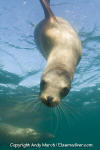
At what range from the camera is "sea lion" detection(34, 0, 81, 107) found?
253cm

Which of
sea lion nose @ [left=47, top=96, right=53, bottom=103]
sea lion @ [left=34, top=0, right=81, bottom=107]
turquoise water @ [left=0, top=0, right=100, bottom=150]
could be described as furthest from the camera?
turquoise water @ [left=0, top=0, right=100, bottom=150]

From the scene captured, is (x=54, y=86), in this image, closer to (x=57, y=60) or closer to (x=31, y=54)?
(x=57, y=60)

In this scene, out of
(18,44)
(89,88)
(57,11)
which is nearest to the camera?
(57,11)

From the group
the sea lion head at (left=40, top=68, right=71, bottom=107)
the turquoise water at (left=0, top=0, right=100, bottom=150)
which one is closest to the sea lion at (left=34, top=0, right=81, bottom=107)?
the sea lion head at (left=40, top=68, right=71, bottom=107)

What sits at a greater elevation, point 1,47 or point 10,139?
point 1,47

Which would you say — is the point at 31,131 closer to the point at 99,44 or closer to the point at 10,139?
the point at 10,139

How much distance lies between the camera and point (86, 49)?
38.0 feet

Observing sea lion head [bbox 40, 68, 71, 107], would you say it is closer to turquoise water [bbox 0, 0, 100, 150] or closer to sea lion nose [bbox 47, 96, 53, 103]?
sea lion nose [bbox 47, 96, 53, 103]

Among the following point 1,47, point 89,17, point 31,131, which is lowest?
point 31,131

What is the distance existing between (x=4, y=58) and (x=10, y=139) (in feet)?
18.1

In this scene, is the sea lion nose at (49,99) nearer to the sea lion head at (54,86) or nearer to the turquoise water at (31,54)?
the sea lion head at (54,86)

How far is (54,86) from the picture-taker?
256cm

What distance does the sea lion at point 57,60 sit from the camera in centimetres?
253

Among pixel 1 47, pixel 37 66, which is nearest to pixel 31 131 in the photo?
pixel 37 66
